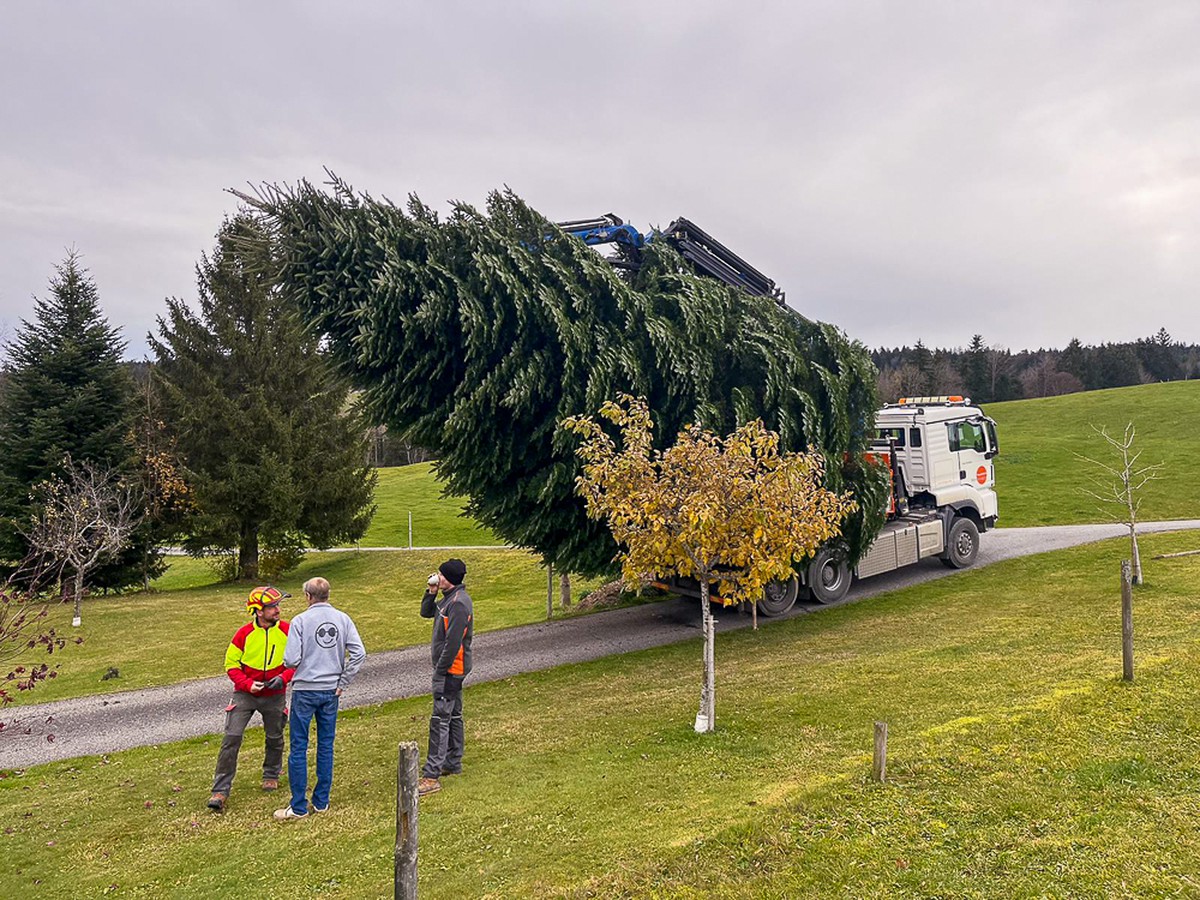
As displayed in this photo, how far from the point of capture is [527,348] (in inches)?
491

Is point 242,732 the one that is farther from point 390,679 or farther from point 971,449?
point 971,449

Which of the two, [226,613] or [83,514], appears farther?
[226,613]

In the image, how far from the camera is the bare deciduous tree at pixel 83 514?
18.8 metres

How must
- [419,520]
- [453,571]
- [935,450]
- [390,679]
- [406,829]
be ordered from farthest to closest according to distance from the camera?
[419,520] → [935,450] → [390,679] → [453,571] → [406,829]

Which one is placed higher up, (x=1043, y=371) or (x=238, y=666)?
(x=1043, y=371)

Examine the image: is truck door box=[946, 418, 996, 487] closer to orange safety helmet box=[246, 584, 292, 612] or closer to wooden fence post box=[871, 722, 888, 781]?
wooden fence post box=[871, 722, 888, 781]

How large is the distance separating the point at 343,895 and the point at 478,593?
19.4m

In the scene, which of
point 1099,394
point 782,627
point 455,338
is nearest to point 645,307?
point 455,338

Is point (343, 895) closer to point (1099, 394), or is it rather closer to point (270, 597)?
point (270, 597)

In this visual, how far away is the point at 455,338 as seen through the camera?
40.2 ft

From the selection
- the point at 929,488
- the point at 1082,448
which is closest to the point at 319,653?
the point at 929,488

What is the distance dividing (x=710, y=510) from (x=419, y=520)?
39152 millimetres

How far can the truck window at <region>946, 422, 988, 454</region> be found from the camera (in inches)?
727

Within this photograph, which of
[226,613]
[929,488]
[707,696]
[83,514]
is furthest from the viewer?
[226,613]
